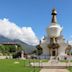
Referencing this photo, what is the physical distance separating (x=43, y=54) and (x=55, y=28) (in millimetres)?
10094

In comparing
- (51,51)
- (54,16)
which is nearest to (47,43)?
(51,51)

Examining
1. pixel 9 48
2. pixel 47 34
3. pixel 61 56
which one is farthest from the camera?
pixel 9 48

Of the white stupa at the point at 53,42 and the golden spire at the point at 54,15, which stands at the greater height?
the golden spire at the point at 54,15

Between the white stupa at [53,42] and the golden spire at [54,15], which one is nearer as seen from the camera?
the white stupa at [53,42]

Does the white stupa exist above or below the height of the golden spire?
below

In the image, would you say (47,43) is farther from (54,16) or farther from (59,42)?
(54,16)

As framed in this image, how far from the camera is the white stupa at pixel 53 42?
98000mm

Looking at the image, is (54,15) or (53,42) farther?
(54,15)

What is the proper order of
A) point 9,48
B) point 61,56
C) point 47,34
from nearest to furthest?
point 61,56, point 47,34, point 9,48

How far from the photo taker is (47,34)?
104 m

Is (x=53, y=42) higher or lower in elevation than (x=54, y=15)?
lower

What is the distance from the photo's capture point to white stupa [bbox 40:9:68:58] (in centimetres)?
9800

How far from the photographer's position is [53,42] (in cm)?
Answer: 9762

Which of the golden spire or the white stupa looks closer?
the white stupa
